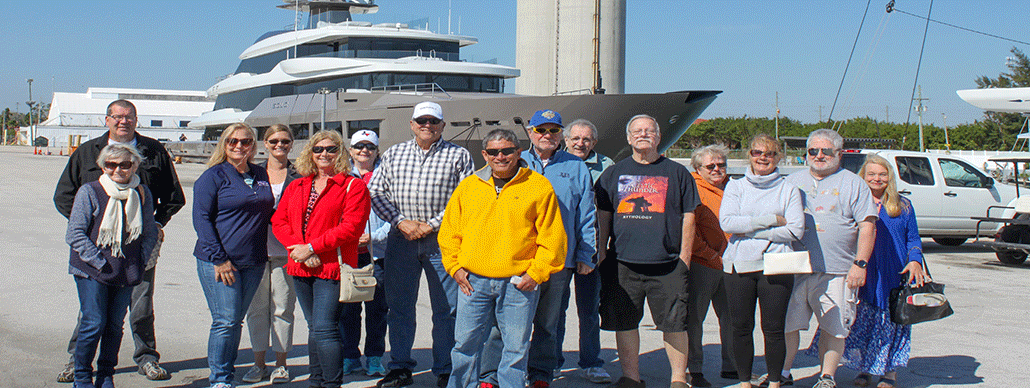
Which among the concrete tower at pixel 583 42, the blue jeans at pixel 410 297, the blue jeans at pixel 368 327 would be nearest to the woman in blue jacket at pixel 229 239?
the blue jeans at pixel 368 327

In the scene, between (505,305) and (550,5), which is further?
(550,5)

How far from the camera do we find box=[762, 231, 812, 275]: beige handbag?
424cm

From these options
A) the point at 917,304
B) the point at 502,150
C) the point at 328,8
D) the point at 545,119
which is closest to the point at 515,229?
the point at 502,150

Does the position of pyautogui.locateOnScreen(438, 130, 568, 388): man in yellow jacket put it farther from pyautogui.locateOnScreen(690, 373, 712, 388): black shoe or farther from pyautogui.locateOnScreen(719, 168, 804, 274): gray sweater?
pyautogui.locateOnScreen(690, 373, 712, 388): black shoe

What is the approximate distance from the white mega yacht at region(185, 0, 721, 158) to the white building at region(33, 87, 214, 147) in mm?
47650

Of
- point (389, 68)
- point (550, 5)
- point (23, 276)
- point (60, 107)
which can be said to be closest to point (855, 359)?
point (23, 276)

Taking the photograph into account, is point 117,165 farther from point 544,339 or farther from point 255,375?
point 544,339

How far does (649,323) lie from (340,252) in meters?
3.15

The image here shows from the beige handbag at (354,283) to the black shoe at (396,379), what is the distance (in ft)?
1.99

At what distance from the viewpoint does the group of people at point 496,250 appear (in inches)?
161

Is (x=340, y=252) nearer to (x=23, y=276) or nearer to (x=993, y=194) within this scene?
(x=23, y=276)

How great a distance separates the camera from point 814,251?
14.5ft

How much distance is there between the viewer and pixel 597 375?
4809mm

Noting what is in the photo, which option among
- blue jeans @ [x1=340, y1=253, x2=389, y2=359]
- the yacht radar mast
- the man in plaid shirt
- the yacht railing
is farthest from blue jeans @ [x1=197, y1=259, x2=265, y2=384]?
the yacht radar mast
